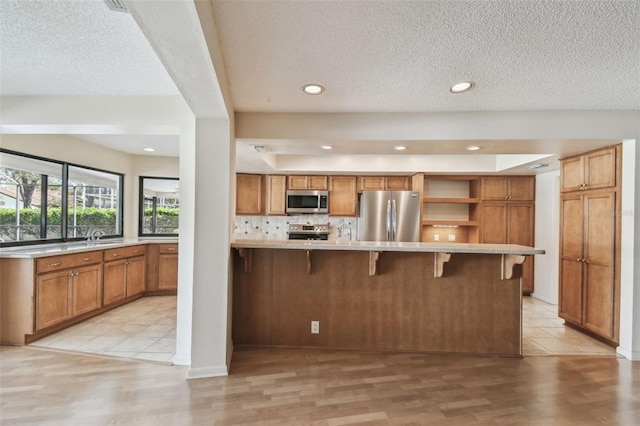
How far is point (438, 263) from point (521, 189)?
3326mm

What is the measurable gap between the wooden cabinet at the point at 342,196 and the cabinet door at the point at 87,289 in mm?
3490

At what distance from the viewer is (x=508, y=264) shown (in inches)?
108

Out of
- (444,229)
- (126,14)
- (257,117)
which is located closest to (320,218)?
(444,229)

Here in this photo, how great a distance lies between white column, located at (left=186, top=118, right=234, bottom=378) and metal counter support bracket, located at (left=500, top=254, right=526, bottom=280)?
2489 mm

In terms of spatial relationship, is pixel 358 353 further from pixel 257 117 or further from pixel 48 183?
pixel 48 183

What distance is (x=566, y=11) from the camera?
57.4 inches

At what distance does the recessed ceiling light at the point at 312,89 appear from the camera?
7.40ft

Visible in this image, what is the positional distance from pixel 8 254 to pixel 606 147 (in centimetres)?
602

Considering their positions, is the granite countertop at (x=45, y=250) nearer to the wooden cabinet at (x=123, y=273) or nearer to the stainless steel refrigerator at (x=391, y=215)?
the wooden cabinet at (x=123, y=273)

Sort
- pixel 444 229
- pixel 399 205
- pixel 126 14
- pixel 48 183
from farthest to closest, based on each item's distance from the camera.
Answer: pixel 444 229 < pixel 399 205 < pixel 48 183 < pixel 126 14

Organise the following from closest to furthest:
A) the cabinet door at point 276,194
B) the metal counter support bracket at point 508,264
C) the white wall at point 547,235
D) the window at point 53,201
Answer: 1. the metal counter support bracket at point 508,264
2. the window at point 53,201
3. the white wall at point 547,235
4. the cabinet door at point 276,194

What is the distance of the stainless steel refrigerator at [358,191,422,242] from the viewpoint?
4.91 metres

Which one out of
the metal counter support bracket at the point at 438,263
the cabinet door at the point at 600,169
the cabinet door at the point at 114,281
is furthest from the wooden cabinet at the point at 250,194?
the cabinet door at the point at 600,169

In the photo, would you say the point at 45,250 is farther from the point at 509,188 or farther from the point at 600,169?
the point at 509,188
